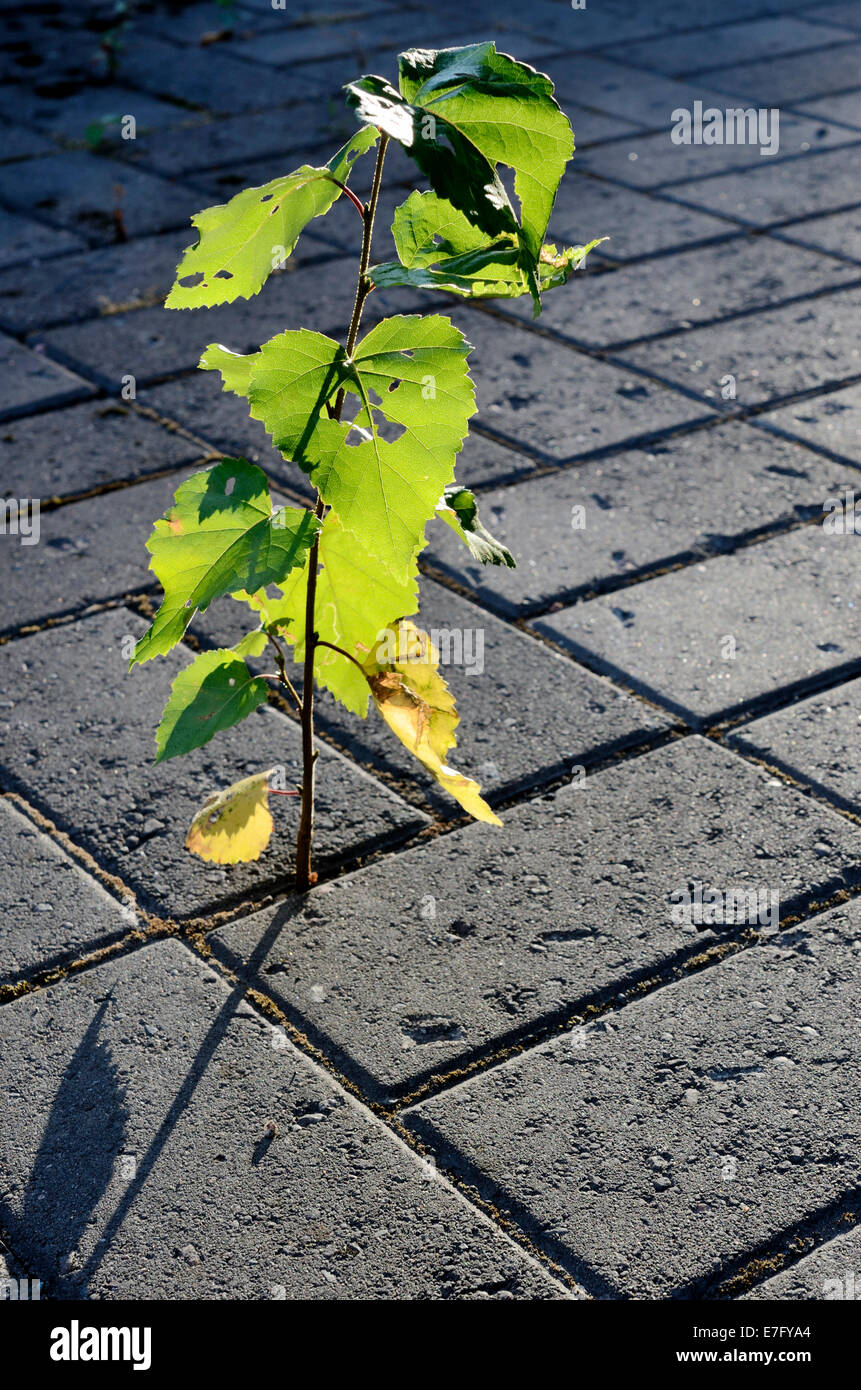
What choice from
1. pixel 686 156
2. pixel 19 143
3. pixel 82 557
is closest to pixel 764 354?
pixel 686 156

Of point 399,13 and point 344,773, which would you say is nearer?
point 344,773

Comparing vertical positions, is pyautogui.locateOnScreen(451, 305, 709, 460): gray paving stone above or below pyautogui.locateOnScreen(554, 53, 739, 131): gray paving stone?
below

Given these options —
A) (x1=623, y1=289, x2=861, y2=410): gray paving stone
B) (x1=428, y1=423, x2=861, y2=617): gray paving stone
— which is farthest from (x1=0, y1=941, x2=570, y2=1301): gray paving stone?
(x1=623, y1=289, x2=861, y2=410): gray paving stone

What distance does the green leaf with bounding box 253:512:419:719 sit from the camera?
8.43 feet

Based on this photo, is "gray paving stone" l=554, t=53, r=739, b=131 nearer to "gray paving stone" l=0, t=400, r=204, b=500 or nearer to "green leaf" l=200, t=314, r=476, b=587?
"gray paving stone" l=0, t=400, r=204, b=500

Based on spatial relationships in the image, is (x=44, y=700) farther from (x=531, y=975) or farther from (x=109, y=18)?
(x=109, y=18)

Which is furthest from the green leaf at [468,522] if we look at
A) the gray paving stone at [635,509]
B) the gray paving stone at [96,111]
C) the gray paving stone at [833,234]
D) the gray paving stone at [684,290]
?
the gray paving stone at [96,111]

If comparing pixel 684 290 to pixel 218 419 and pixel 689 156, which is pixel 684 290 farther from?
pixel 218 419

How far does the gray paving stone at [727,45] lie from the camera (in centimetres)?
847

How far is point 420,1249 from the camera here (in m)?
2.18

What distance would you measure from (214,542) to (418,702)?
491mm

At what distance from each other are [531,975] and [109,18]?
921 cm

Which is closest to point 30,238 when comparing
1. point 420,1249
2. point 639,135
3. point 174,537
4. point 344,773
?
point 639,135

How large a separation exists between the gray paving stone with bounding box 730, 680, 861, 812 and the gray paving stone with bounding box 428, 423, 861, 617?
0.64 metres
